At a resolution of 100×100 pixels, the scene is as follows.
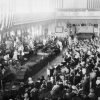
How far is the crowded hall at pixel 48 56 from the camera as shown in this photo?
11742mm

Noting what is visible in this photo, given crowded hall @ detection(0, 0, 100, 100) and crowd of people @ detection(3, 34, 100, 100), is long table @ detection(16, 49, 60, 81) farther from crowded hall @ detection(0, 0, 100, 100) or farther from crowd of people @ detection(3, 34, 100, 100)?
→ crowd of people @ detection(3, 34, 100, 100)

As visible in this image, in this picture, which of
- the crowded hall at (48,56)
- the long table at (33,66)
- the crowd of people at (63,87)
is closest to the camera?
the crowd of people at (63,87)

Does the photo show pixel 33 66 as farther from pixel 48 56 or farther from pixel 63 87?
pixel 63 87

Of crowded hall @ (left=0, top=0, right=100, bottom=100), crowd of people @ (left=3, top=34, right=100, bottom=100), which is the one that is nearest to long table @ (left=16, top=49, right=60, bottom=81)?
crowded hall @ (left=0, top=0, right=100, bottom=100)

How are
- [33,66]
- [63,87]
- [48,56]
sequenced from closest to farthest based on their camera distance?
[63,87], [33,66], [48,56]

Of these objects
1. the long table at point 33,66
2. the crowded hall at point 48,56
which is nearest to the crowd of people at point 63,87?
the crowded hall at point 48,56

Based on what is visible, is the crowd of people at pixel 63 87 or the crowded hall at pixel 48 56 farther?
the crowded hall at pixel 48 56

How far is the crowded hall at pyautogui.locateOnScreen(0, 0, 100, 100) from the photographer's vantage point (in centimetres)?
1174

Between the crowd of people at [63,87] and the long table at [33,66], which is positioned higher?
the crowd of people at [63,87]

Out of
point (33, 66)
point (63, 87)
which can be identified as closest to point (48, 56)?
point (33, 66)

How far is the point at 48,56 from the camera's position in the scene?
21.0m

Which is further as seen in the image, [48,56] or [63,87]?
[48,56]

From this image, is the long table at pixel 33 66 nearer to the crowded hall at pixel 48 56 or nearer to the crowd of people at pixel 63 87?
the crowded hall at pixel 48 56

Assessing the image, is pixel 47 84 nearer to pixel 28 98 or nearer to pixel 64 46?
pixel 28 98
